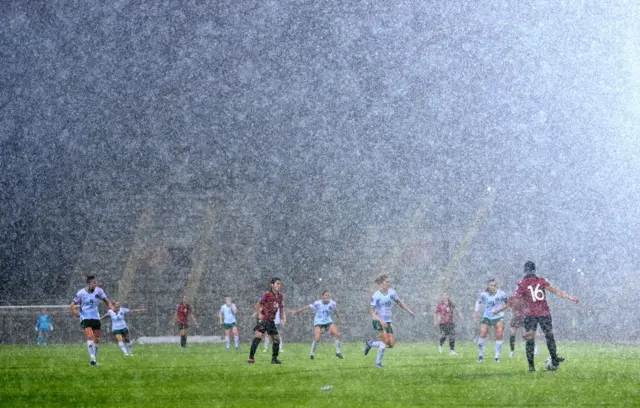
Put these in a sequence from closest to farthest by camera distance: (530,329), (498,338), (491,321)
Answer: (530,329), (498,338), (491,321)

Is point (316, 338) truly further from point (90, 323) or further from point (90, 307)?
point (90, 307)

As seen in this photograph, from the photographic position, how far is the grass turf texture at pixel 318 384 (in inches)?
Answer: 427

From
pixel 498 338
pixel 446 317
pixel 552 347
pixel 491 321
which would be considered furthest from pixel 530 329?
pixel 446 317

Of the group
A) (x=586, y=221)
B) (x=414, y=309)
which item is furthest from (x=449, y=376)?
(x=586, y=221)

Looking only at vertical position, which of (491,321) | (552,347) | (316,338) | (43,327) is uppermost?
(43,327)

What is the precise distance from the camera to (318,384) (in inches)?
544

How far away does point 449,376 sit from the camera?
50.9 ft

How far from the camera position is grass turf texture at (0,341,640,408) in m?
10.9

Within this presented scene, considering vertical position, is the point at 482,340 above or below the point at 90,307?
below

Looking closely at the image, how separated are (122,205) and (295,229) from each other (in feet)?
34.7

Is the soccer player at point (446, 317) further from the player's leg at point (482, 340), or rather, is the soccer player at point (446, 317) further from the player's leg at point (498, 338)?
the player's leg at point (498, 338)

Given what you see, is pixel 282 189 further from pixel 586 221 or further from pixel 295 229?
pixel 586 221

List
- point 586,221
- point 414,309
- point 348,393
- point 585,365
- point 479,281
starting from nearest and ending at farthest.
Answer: point 348,393, point 585,365, point 414,309, point 479,281, point 586,221

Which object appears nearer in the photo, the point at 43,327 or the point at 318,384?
the point at 318,384
